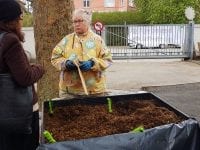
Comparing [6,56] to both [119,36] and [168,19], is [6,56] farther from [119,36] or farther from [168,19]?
[168,19]

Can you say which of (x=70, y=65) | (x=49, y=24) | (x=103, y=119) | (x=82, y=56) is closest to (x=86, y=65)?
(x=70, y=65)

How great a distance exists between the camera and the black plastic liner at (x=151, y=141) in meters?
2.78

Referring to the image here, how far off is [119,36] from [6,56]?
16.6 meters

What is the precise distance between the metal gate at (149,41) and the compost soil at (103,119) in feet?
47.9

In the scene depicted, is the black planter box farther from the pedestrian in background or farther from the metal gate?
the metal gate

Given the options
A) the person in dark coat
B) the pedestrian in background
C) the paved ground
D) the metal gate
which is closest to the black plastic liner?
the person in dark coat

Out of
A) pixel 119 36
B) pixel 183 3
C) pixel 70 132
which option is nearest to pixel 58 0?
pixel 70 132

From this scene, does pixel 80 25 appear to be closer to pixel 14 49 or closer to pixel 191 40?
pixel 14 49

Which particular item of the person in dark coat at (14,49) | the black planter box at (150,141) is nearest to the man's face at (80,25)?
the person in dark coat at (14,49)

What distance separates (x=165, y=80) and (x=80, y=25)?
9.29 m

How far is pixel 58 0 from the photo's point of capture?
6.60 meters

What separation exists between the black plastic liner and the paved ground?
5.33 m

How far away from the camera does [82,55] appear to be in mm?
4172

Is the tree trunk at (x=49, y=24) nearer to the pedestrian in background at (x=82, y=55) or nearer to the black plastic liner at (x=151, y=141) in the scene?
the pedestrian in background at (x=82, y=55)
